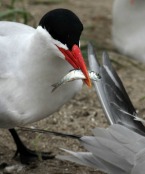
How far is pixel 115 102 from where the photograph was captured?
3807 mm

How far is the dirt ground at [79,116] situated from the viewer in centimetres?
398

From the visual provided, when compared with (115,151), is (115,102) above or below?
above

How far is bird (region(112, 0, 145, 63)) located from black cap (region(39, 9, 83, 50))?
104 inches

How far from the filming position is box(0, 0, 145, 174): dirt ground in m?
3.98

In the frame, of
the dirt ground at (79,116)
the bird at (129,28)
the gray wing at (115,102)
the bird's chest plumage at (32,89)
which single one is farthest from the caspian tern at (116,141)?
the bird at (129,28)

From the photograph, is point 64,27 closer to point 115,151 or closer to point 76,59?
point 76,59

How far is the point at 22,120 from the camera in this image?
349cm

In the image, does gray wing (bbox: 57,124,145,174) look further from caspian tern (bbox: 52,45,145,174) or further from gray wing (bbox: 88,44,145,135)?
gray wing (bbox: 88,44,145,135)

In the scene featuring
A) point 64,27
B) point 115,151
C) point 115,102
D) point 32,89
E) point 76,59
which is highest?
point 64,27

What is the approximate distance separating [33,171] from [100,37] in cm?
251

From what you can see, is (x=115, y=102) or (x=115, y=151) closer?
(x=115, y=151)

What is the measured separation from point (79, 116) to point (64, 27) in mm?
1443

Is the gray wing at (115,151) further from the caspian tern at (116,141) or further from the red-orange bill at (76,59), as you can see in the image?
the red-orange bill at (76,59)

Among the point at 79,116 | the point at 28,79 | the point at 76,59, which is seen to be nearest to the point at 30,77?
the point at 28,79
